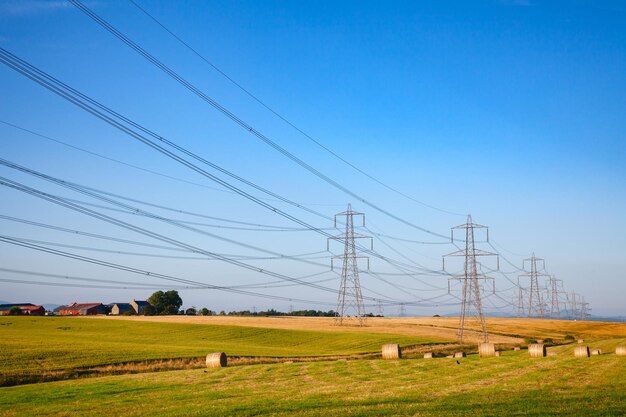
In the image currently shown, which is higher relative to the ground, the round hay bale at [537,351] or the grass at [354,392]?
the round hay bale at [537,351]

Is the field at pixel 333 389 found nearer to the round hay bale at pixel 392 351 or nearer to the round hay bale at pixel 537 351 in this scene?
the round hay bale at pixel 537 351

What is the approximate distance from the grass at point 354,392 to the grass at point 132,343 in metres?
11.5

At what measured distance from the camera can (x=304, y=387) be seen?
2842cm

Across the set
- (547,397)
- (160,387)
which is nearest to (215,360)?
(160,387)

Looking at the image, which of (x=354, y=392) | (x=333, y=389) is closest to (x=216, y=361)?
(x=333, y=389)

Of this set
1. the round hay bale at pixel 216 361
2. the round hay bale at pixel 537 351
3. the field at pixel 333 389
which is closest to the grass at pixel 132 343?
the field at pixel 333 389

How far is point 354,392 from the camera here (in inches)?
1015

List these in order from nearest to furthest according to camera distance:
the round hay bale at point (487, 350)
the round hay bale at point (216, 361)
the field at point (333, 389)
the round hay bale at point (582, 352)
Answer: the field at point (333, 389) → the round hay bale at point (582, 352) → the round hay bale at point (216, 361) → the round hay bale at point (487, 350)

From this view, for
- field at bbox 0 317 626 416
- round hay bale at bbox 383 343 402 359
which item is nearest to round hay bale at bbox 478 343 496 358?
field at bbox 0 317 626 416

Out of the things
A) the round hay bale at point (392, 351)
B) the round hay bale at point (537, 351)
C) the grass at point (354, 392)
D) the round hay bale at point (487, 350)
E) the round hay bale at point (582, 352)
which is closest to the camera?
the grass at point (354, 392)

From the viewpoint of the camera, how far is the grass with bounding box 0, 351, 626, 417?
21.0 metres

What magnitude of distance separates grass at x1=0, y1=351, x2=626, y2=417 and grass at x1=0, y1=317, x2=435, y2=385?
11462 mm

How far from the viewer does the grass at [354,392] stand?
21.0m

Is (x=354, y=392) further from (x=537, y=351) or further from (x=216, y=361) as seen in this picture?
(x=537, y=351)
